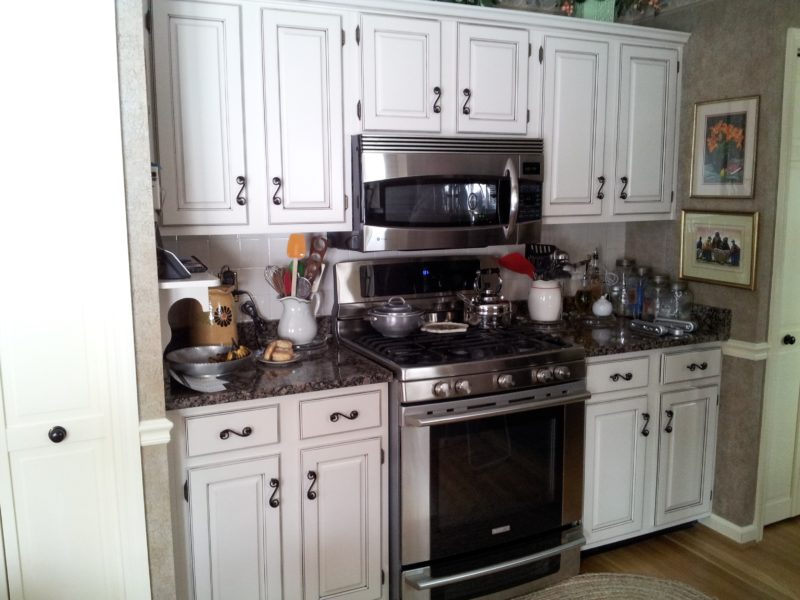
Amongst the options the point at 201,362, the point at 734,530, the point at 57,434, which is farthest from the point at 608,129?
the point at 57,434

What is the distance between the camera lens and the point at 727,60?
2945 millimetres

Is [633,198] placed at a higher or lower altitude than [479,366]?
higher

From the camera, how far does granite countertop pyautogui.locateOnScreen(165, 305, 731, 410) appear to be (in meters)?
2.12

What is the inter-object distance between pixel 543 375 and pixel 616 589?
3.02 ft

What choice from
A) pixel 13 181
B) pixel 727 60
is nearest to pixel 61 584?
pixel 13 181

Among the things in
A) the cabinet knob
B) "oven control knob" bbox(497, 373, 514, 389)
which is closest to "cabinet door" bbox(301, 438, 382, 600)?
"oven control knob" bbox(497, 373, 514, 389)

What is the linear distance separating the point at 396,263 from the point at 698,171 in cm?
145

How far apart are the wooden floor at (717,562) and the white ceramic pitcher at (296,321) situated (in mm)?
1495

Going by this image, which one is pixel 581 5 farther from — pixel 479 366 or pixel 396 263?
pixel 479 366

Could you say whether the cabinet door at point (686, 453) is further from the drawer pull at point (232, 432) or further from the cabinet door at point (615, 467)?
the drawer pull at point (232, 432)

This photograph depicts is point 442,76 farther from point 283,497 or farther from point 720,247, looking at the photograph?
point 283,497

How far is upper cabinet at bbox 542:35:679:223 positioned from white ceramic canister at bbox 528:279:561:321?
0.29 m

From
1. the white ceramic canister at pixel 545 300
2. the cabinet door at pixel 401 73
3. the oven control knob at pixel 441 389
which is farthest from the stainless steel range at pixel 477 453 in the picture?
the cabinet door at pixel 401 73

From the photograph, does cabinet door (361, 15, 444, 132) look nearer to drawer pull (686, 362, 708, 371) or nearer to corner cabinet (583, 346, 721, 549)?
corner cabinet (583, 346, 721, 549)
